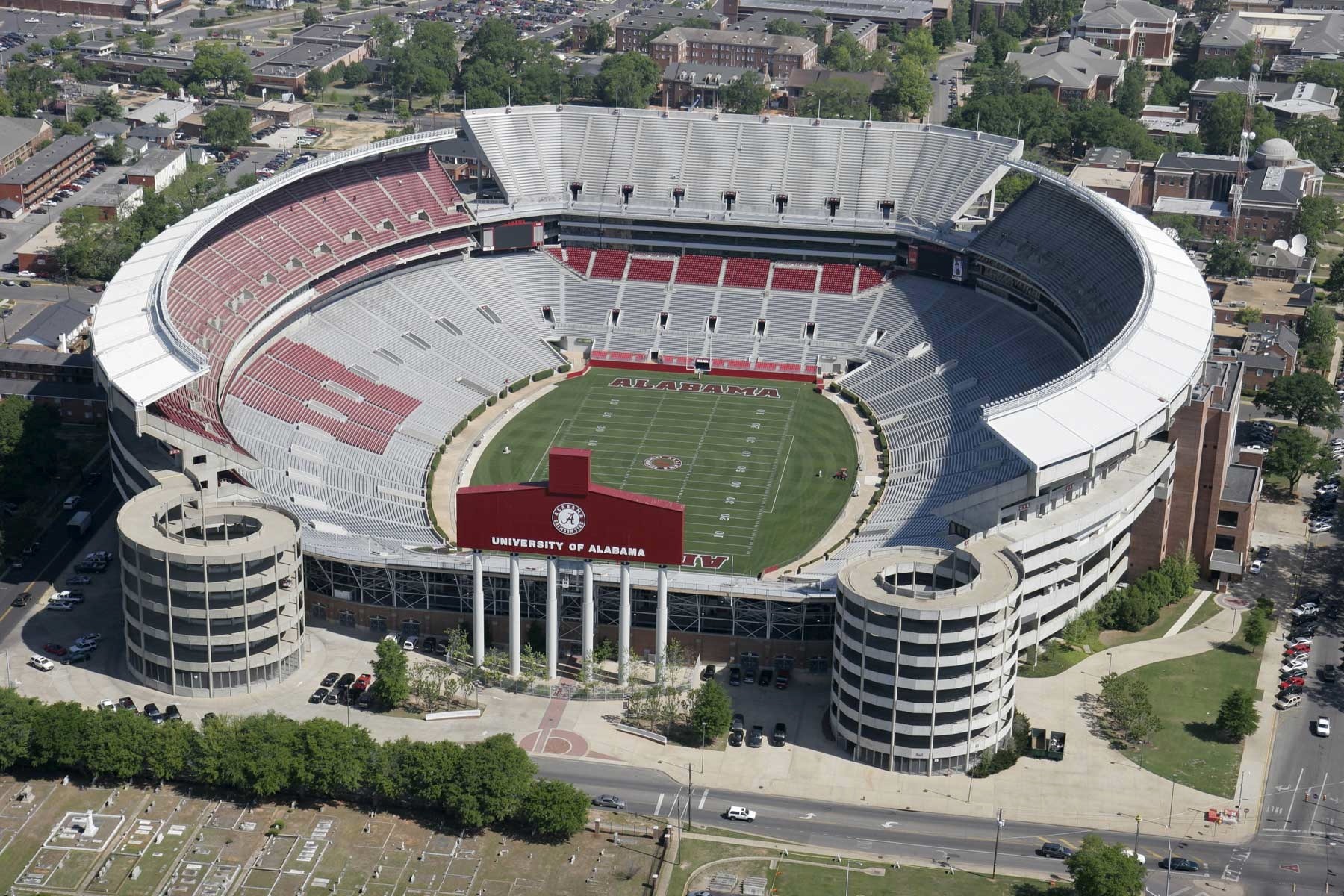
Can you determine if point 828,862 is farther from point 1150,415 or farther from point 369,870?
point 1150,415

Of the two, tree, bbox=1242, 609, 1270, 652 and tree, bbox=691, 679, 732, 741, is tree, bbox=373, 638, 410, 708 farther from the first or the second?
tree, bbox=1242, 609, 1270, 652

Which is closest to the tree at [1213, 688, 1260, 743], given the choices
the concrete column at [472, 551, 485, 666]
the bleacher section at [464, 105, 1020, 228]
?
the concrete column at [472, 551, 485, 666]

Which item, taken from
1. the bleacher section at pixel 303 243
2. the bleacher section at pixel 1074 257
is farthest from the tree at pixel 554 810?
the bleacher section at pixel 1074 257

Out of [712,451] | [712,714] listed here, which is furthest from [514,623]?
[712,451]

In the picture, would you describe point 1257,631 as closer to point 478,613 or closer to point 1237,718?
point 1237,718

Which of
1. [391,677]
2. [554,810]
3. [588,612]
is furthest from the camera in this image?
[588,612]

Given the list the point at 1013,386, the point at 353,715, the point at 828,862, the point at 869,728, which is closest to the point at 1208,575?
the point at 1013,386
